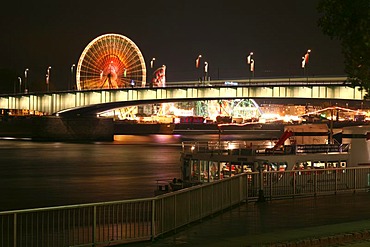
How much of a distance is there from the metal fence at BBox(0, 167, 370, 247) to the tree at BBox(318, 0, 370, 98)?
18.7ft

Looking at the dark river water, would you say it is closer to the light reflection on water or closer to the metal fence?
the light reflection on water

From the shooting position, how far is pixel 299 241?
56.7 feet

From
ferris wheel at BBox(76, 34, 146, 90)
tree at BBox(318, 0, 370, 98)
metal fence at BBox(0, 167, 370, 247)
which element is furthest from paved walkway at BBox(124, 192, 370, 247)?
ferris wheel at BBox(76, 34, 146, 90)

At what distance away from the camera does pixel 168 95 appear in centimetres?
12112

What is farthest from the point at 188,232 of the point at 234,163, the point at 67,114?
the point at 67,114

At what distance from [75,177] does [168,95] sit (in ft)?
192

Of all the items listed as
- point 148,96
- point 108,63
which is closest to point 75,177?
point 148,96

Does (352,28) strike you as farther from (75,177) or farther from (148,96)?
(148,96)

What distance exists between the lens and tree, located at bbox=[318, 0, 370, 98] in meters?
20.3

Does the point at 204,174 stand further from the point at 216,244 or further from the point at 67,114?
the point at 67,114

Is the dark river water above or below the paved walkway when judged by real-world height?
below

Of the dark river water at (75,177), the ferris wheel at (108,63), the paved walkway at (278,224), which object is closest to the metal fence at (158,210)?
the paved walkway at (278,224)

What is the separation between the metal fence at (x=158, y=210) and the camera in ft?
59.7

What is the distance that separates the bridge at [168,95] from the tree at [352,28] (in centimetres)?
7435
